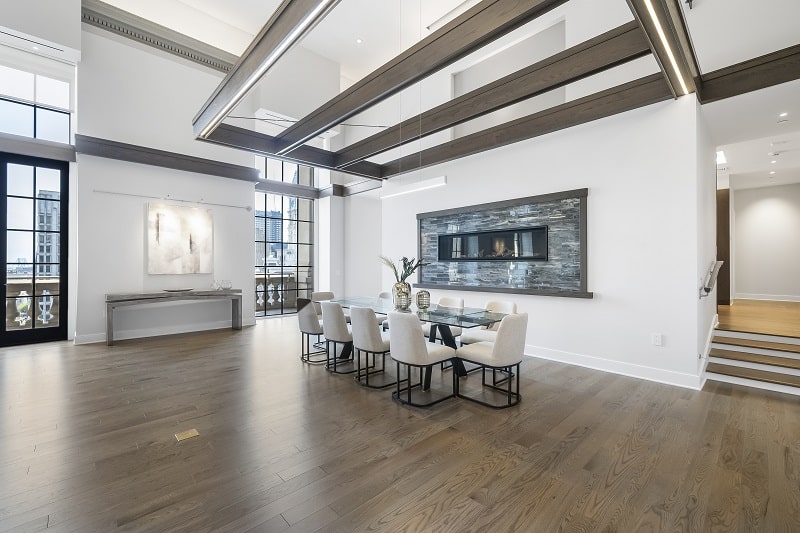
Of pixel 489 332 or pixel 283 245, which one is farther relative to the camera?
pixel 283 245

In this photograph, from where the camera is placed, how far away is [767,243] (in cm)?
826

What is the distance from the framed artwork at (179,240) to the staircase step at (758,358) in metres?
7.98

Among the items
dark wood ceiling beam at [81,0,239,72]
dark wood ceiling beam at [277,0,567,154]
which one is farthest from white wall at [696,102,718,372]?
dark wood ceiling beam at [81,0,239,72]

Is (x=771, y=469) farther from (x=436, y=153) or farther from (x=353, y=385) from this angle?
(x=436, y=153)

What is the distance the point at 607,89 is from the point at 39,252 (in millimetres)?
8470

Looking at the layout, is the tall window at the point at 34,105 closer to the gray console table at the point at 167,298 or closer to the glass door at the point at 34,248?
the glass door at the point at 34,248

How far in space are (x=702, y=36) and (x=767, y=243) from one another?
717 cm

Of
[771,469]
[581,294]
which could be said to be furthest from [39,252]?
[771,469]

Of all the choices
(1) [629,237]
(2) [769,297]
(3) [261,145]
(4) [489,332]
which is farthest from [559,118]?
(2) [769,297]

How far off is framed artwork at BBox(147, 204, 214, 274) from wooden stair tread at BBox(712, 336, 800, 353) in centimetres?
810

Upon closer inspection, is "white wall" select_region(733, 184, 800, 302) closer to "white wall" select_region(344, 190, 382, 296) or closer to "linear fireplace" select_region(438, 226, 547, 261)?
"linear fireplace" select_region(438, 226, 547, 261)

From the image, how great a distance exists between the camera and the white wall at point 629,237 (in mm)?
3795

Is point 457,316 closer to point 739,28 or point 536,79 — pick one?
point 536,79

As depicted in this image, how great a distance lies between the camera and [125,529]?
1.74 m
